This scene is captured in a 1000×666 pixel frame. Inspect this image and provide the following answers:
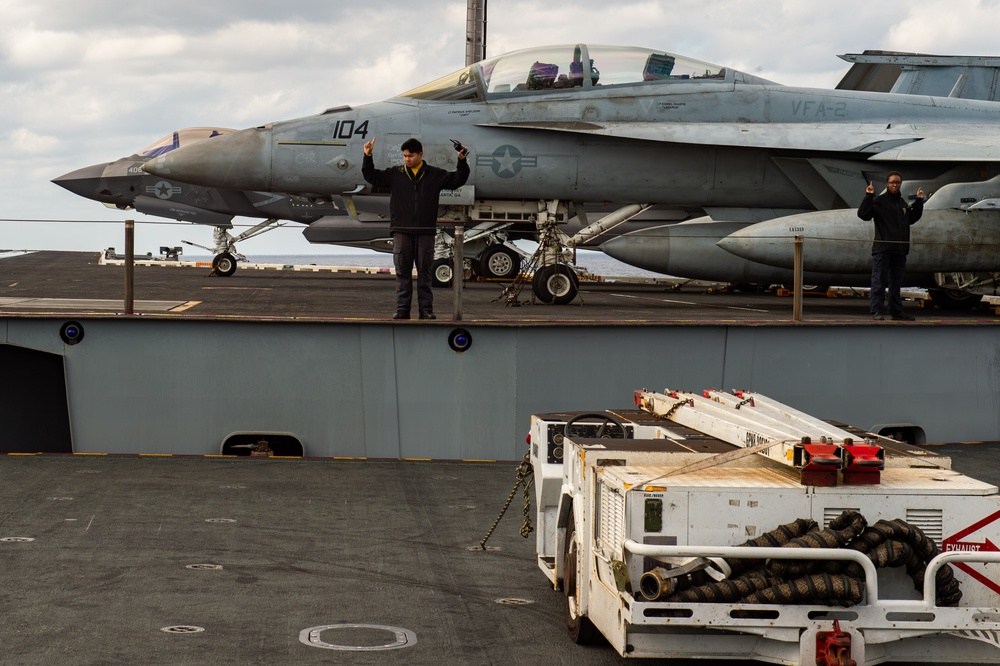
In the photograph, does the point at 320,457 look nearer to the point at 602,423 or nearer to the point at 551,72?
the point at 602,423

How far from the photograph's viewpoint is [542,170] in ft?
44.9

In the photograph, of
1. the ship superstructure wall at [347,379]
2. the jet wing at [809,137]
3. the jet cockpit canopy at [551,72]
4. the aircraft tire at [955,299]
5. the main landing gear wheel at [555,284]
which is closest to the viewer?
the ship superstructure wall at [347,379]

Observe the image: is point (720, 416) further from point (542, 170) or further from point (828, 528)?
point (542, 170)

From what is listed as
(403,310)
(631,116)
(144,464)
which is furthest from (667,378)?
(631,116)

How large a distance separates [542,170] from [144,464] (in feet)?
22.0

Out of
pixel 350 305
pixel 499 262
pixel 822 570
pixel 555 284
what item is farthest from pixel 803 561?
pixel 499 262

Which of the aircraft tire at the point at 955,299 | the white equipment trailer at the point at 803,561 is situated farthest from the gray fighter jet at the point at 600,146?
the white equipment trailer at the point at 803,561

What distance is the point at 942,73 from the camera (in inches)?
727

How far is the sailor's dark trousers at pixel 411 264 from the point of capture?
31.2 feet

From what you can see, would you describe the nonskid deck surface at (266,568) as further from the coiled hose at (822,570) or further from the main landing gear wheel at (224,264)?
the main landing gear wheel at (224,264)

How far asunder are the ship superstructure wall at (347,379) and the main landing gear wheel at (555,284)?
352 cm

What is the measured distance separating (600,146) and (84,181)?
49.2 ft

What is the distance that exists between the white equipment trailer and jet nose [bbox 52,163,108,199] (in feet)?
74.5

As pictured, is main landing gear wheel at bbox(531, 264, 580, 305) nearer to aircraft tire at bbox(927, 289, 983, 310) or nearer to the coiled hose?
aircraft tire at bbox(927, 289, 983, 310)
